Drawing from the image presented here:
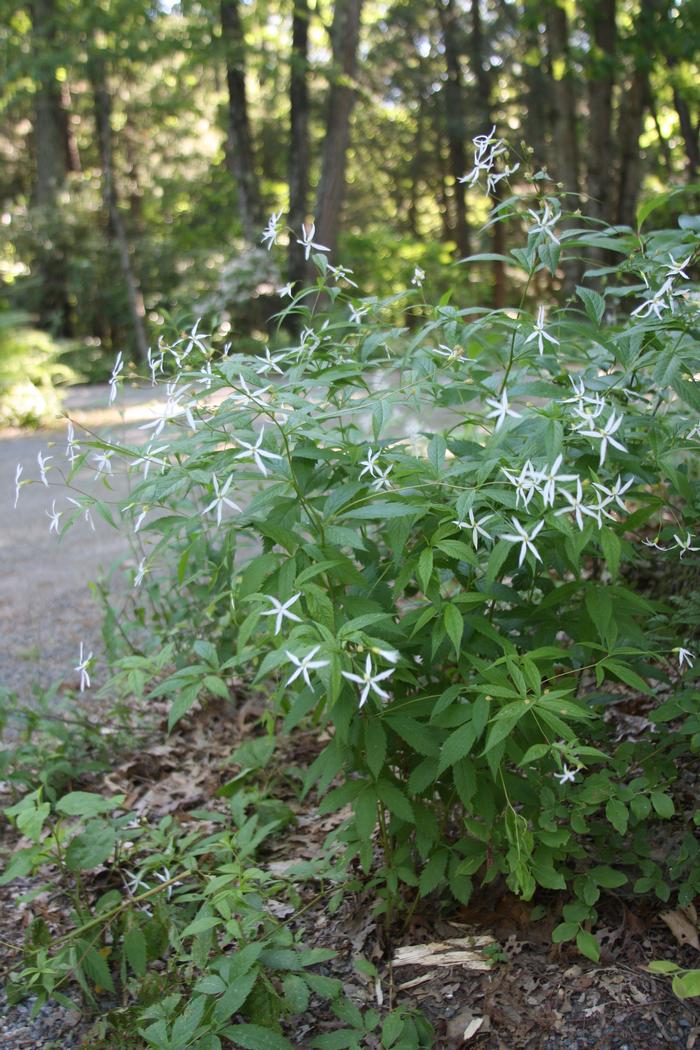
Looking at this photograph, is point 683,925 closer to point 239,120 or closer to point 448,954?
point 448,954

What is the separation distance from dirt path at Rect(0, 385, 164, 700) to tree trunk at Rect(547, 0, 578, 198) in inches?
219

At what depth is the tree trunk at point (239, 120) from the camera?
47.4 feet

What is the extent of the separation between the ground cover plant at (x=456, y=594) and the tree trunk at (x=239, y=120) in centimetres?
1306

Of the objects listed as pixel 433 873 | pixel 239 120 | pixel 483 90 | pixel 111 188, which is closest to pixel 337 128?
pixel 239 120

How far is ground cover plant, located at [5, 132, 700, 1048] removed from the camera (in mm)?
1718

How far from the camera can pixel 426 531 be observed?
6.11 ft

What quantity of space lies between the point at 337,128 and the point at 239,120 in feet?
12.4

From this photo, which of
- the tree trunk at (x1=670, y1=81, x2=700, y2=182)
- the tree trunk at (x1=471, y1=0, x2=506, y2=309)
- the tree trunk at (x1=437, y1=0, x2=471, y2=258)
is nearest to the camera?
the tree trunk at (x1=670, y1=81, x2=700, y2=182)

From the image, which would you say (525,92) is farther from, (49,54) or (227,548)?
(227,548)

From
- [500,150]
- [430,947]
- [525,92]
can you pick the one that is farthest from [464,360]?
[525,92]

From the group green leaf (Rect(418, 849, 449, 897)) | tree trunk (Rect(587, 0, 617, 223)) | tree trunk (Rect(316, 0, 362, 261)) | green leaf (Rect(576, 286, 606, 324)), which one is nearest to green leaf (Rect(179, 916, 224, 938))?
green leaf (Rect(418, 849, 449, 897))

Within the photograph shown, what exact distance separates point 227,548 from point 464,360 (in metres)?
0.67

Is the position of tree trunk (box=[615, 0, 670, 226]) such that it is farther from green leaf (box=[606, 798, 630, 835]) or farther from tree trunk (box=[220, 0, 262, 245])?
green leaf (box=[606, 798, 630, 835])

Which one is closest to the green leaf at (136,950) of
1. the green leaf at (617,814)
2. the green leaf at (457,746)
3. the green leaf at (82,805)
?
the green leaf at (82,805)
